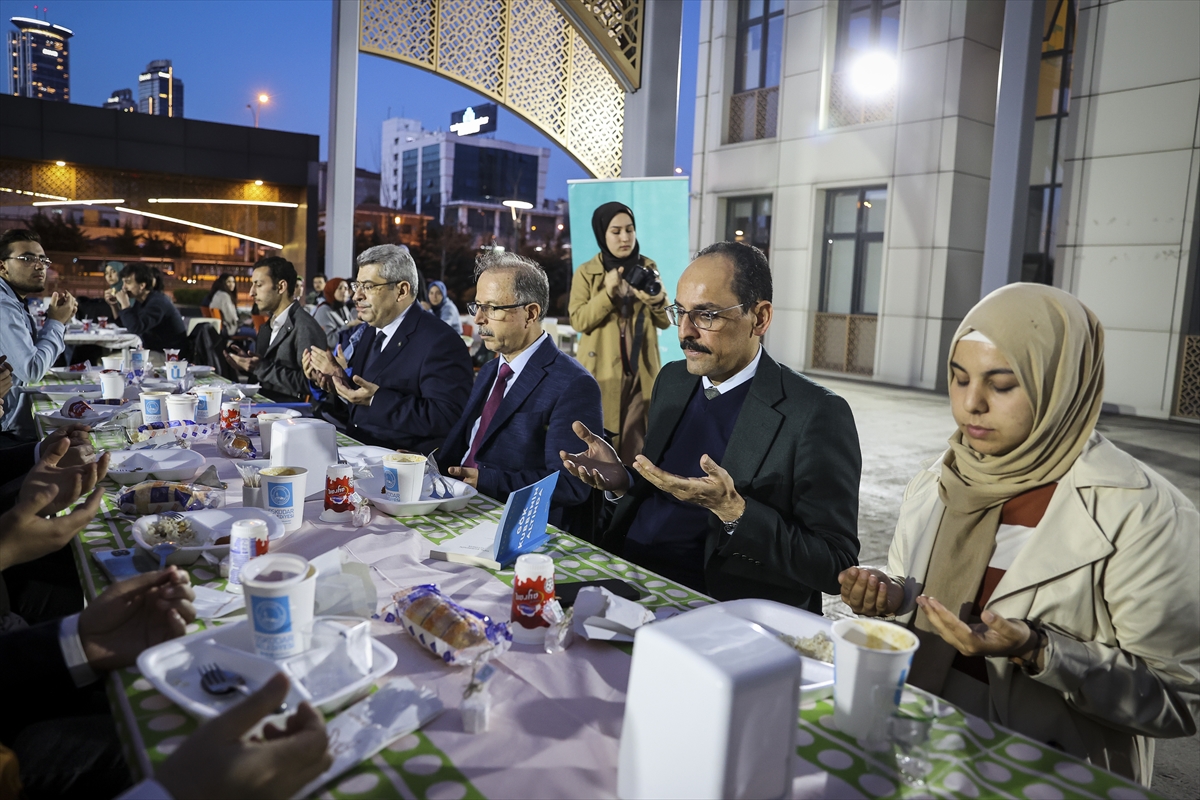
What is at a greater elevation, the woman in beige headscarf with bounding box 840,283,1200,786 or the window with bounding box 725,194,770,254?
the window with bounding box 725,194,770,254

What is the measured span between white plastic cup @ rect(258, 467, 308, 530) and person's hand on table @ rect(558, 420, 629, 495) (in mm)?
701

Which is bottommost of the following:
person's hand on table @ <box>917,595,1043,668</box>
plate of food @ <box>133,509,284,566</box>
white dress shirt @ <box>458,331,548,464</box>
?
plate of food @ <box>133,509,284,566</box>

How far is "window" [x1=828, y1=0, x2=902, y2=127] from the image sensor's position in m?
12.4

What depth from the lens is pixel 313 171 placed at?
55.4ft

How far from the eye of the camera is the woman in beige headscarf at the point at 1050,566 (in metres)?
1.35

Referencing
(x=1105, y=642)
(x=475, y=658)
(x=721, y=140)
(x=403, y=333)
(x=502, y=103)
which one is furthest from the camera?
(x=721, y=140)

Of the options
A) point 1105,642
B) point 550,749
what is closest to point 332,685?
point 550,749

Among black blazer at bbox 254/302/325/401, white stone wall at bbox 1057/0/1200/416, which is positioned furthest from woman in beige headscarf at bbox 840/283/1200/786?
A: white stone wall at bbox 1057/0/1200/416

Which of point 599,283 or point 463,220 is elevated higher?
point 463,220

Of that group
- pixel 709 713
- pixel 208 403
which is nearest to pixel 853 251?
pixel 208 403

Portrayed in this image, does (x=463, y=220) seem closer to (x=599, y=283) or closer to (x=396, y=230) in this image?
(x=396, y=230)

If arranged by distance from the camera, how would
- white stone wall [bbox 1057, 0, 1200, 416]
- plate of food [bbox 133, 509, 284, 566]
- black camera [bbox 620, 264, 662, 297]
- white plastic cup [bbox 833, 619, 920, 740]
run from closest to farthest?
white plastic cup [bbox 833, 619, 920, 740] → plate of food [bbox 133, 509, 284, 566] → black camera [bbox 620, 264, 662, 297] → white stone wall [bbox 1057, 0, 1200, 416]

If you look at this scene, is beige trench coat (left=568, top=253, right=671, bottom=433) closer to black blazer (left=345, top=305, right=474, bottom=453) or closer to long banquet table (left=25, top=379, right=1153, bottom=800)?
black blazer (left=345, top=305, right=474, bottom=453)

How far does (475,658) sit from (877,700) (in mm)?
587
